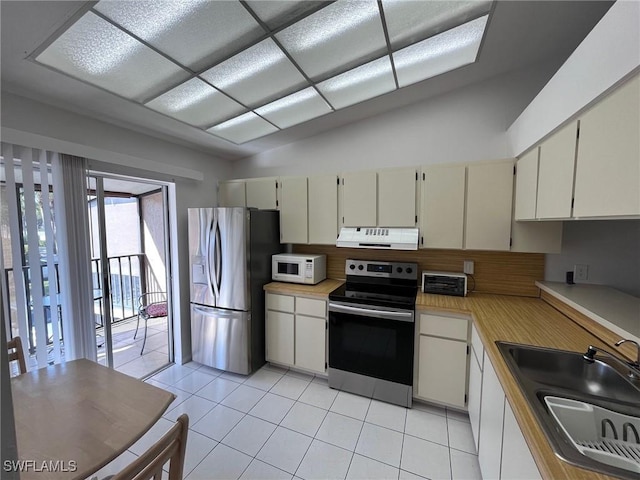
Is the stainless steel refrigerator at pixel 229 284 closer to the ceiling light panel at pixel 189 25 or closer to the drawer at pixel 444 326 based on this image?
the ceiling light panel at pixel 189 25

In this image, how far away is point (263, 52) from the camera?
1.72 meters

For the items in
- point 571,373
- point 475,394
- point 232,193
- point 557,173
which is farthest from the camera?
point 232,193

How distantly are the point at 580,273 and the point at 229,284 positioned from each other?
304cm

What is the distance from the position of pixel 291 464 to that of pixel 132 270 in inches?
149

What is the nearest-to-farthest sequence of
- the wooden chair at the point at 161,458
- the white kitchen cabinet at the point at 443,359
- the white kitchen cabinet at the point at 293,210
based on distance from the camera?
the wooden chair at the point at 161,458 < the white kitchen cabinet at the point at 443,359 < the white kitchen cabinet at the point at 293,210

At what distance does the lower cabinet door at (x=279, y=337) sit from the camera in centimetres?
273

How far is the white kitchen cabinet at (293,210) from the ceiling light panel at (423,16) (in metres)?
1.50

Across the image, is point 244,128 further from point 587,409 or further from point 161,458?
point 587,409

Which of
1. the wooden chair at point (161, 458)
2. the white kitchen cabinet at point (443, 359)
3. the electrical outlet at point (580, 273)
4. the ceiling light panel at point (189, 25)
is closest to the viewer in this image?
the wooden chair at point (161, 458)

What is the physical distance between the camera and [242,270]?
265 centimetres

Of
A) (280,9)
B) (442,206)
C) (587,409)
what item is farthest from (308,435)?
(280,9)

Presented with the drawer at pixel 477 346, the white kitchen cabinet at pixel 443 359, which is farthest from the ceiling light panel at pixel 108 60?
the drawer at pixel 477 346

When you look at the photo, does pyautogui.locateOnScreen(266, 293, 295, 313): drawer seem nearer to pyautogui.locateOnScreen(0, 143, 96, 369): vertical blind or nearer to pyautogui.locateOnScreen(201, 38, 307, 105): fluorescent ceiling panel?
pyautogui.locateOnScreen(0, 143, 96, 369): vertical blind

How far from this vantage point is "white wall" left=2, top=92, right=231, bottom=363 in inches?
70.8
